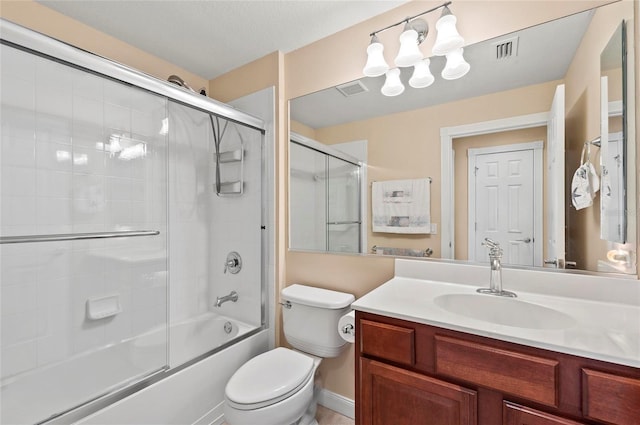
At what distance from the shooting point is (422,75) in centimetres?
147

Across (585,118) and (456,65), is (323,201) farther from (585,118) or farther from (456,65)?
(585,118)

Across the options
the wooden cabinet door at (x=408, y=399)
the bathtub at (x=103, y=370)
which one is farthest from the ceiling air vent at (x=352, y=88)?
the bathtub at (x=103, y=370)

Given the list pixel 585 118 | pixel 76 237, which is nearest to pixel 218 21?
pixel 76 237

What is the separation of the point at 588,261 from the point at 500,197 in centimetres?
40

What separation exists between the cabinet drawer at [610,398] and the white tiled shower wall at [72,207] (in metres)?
2.21

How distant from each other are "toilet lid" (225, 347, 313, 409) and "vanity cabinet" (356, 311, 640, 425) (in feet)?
1.21

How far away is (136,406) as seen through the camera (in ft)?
4.23

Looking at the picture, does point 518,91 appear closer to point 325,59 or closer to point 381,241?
point 381,241

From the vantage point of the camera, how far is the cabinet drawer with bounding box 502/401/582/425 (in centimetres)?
78

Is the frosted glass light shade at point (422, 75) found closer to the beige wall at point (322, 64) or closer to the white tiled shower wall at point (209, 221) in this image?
the beige wall at point (322, 64)

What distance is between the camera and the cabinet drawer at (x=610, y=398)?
698mm

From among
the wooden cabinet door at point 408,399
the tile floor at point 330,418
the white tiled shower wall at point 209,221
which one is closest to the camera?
the wooden cabinet door at point 408,399

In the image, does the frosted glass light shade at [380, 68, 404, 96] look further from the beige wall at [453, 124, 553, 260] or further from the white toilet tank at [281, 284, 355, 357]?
the white toilet tank at [281, 284, 355, 357]

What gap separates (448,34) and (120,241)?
2.25 metres
